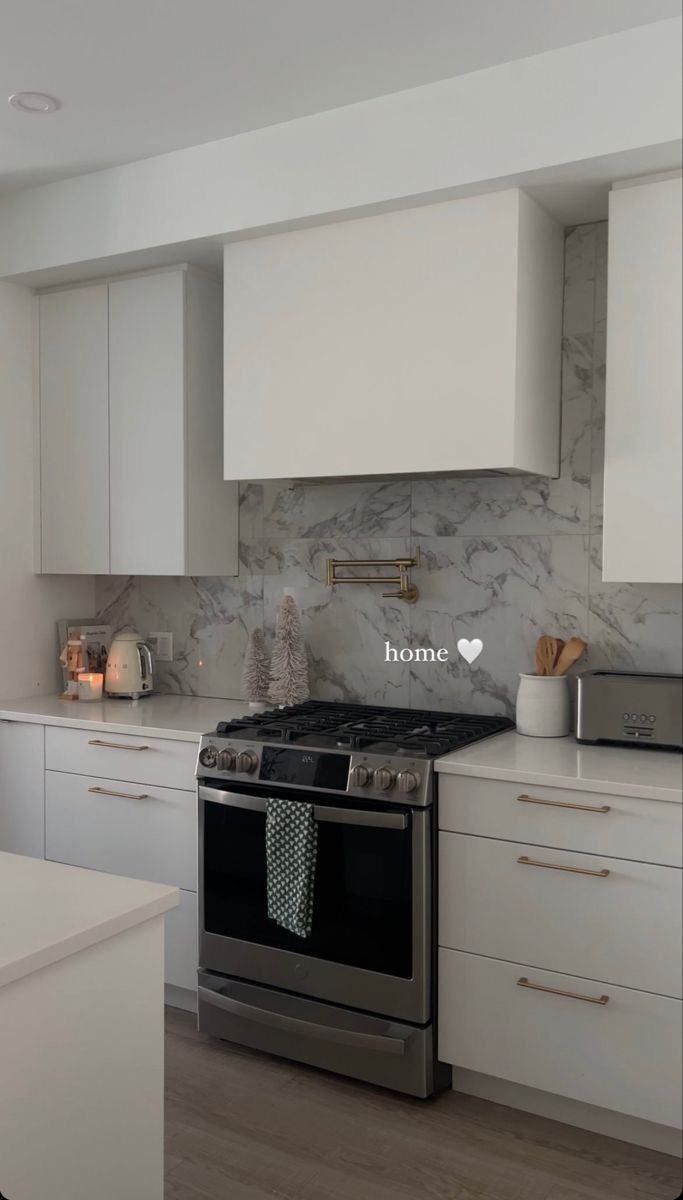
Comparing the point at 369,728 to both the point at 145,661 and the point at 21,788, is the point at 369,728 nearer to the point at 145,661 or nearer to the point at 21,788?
the point at 145,661

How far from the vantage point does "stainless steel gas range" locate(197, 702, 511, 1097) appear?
2.53 meters

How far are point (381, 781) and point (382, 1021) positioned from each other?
629mm

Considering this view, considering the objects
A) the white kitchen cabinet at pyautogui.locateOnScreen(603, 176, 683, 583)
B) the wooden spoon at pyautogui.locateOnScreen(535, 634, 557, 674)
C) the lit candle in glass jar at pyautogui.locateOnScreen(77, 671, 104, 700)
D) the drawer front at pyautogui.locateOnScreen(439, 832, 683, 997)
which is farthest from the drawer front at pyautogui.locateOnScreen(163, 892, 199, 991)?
the white kitchen cabinet at pyautogui.locateOnScreen(603, 176, 683, 583)

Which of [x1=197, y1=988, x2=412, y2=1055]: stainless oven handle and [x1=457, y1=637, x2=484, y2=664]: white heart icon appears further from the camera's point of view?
[x1=457, y1=637, x2=484, y2=664]: white heart icon

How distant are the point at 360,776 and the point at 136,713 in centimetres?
105

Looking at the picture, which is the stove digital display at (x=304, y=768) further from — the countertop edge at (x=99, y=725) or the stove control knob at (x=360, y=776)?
the countertop edge at (x=99, y=725)

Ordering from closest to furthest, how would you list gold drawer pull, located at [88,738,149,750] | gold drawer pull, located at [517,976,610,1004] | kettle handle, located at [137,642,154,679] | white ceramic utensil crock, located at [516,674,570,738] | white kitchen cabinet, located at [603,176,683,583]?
gold drawer pull, located at [517,976,610,1004] < white kitchen cabinet, located at [603,176,683,583] < white ceramic utensil crock, located at [516,674,570,738] < gold drawer pull, located at [88,738,149,750] < kettle handle, located at [137,642,154,679]

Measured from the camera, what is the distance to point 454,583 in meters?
3.16

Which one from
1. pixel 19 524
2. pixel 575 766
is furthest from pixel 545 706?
pixel 19 524

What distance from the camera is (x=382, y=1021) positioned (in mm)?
2574

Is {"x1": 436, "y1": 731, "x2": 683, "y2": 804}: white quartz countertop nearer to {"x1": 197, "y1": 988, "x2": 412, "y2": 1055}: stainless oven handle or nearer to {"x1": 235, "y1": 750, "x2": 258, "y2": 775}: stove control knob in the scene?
{"x1": 235, "y1": 750, "x2": 258, "y2": 775}: stove control knob

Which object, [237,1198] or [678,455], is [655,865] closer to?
[678,455]

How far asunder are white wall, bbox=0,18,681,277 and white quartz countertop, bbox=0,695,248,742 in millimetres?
1485

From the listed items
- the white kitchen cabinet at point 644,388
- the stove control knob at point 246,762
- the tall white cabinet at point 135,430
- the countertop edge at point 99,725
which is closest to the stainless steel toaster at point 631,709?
the white kitchen cabinet at point 644,388
